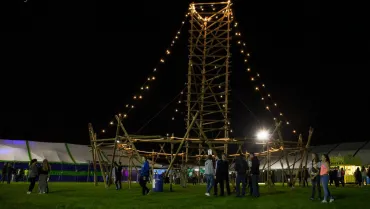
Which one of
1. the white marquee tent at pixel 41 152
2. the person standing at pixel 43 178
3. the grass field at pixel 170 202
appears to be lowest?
the grass field at pixel 170 202

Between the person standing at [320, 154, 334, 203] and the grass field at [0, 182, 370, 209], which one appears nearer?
the grass field at [0, 182, 370, 209]

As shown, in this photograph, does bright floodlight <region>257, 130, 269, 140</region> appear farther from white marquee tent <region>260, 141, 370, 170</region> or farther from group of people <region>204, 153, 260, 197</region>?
white marquee tent <region>260, 141, 370, 170</region>

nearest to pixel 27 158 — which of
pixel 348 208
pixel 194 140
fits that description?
pixel 194 140

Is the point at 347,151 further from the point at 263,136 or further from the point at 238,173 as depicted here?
the point at 238,173

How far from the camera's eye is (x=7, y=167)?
29469mm

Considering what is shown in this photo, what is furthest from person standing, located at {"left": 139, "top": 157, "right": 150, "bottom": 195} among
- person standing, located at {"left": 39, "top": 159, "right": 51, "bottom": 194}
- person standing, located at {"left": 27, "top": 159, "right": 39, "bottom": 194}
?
person standing, located at {"left": 27, "top": 159, "right": 39, "bottom": 194}

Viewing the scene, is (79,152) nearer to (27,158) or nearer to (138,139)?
(27,158)

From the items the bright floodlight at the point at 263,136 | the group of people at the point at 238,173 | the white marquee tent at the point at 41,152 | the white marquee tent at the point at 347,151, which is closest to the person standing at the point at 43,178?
the group of people at the point at 238,173

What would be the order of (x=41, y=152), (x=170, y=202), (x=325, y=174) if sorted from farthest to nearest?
(x=41, y=152) < (x=170, y=202) < (x=325, y=174)

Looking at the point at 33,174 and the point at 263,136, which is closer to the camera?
the point at 33,174

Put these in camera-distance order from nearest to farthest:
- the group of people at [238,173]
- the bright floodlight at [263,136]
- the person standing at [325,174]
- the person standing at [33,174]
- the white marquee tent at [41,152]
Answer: the person standing at [325,174] → the group of people at [238,173] → the person standing at [33,174] → the bright floodlight at [263,136] → the white marquee tent at [41,152]

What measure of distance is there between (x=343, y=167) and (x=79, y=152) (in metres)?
25.7

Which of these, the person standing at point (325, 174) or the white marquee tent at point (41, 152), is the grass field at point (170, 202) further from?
the white marquee tent at point (41, 152)

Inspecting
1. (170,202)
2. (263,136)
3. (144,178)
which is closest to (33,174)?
(144,178)
